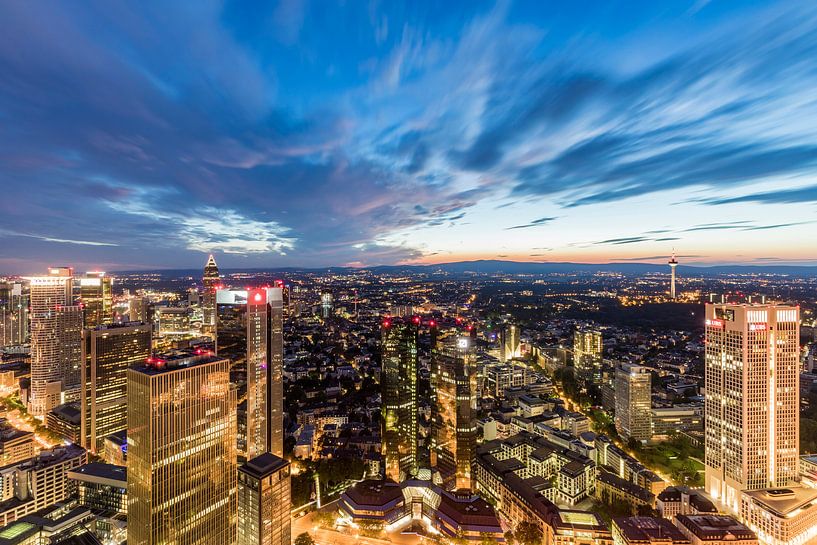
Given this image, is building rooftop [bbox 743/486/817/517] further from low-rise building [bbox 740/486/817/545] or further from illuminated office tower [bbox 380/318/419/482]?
illuminated office tower [bbox 380/318/419/482]

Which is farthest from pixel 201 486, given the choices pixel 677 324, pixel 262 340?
pixel 677 324

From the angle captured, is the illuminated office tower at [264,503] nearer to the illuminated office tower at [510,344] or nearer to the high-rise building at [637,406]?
the high-rise building at [637,406]

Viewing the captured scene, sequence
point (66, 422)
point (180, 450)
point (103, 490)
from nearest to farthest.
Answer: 1. point (180, 450)
2. point (103, 490)
3. point (66, 422)

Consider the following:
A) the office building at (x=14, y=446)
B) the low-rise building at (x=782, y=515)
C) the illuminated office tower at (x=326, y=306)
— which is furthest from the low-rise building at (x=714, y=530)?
the illuminated office tower at (x=326, y=306)

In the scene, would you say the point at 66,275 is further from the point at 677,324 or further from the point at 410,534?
the point at 677,324

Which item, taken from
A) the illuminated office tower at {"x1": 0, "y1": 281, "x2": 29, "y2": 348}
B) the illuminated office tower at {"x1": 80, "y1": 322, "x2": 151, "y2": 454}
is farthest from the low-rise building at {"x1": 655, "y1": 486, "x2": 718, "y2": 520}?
the illuminated office tower at {"x1": 0, "y1": 281, "x2": 29, "y2": 348}

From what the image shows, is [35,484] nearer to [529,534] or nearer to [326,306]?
[529,534]

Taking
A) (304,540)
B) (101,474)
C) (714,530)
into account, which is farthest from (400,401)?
(101,474)
